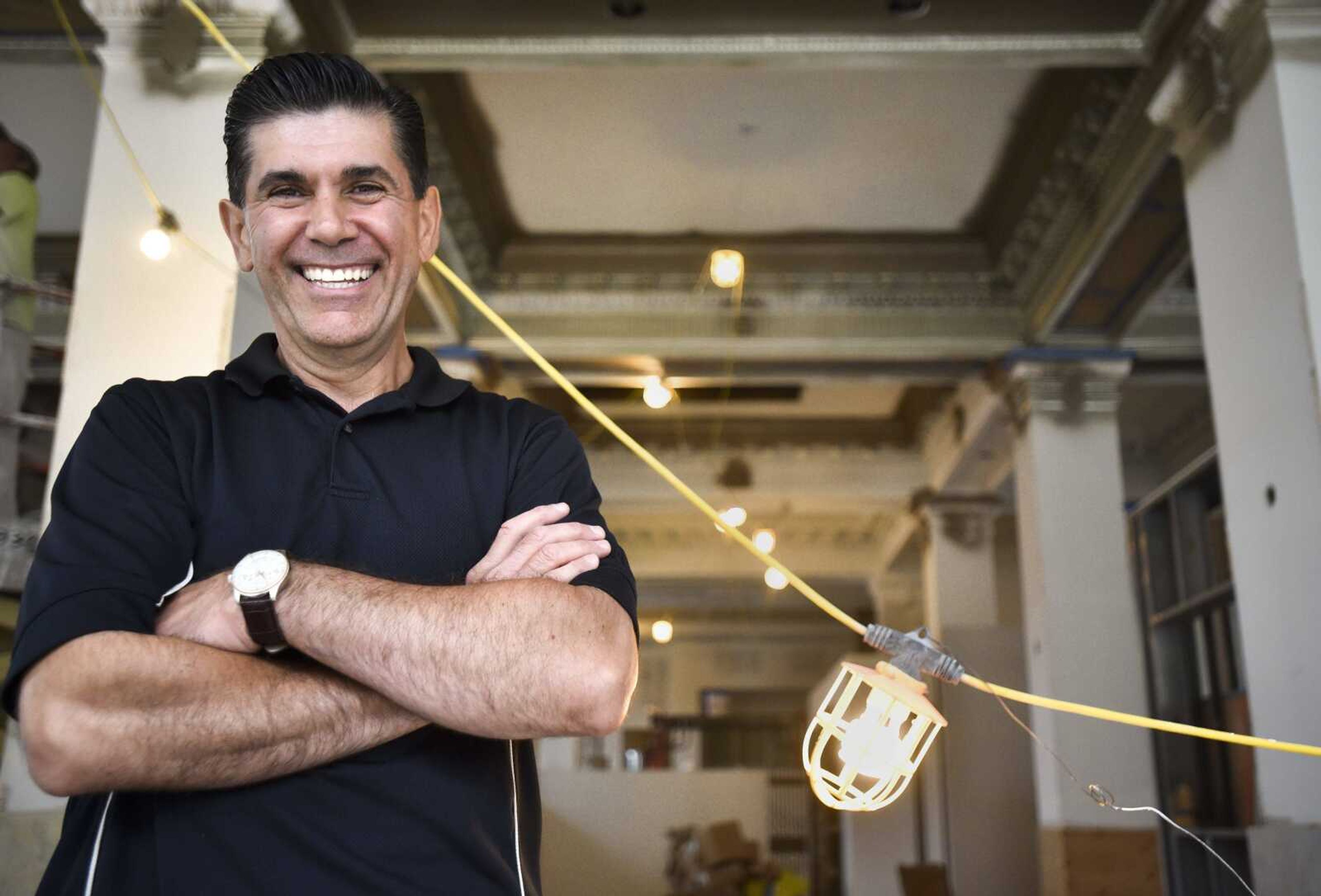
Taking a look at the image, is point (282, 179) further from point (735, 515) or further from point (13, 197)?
point (735, 515)

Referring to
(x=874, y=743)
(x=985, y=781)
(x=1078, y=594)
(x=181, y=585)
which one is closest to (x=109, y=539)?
(x=181, y=585)

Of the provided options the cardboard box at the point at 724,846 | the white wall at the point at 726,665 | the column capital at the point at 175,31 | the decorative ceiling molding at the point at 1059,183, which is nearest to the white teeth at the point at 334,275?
the column capital at the point at 175,31

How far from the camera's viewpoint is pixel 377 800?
3.45 feet

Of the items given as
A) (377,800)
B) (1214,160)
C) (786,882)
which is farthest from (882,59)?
(786,882)

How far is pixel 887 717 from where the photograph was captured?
131 centimetres

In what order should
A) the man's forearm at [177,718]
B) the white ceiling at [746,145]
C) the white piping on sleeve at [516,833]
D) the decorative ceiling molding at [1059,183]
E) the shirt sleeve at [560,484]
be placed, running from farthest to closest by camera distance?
1. the white ceiling at [746,145]
2. the decorative ceiling molding at [1059,183]
3. the shirt sleeve at [560,484]
4. the white piping on sleeve at [516,833]
5. the man's forearm at [177,718]

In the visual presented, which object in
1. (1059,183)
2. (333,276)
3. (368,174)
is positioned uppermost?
(1059,183)

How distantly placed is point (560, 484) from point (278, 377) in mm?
317

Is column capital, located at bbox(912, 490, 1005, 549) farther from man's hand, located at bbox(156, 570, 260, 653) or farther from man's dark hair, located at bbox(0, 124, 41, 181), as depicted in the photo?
man's hand, located at bbox(156, 570, 260, 653)

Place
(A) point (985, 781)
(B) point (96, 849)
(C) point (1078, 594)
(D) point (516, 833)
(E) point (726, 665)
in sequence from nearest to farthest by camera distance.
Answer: (B) point (96, 849), (D) point (516, 833), (C) point (1078, 594), (A) point (985, 781), (E) point (726, 665)

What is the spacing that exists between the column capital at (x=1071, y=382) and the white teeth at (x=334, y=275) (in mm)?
6357

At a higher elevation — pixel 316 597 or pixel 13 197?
pixel 13 197

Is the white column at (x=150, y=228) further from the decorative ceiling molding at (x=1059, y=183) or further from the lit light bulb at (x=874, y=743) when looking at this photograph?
the decorative ceiling molding at (x=1059, y=183)

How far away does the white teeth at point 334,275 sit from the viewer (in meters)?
1.29
